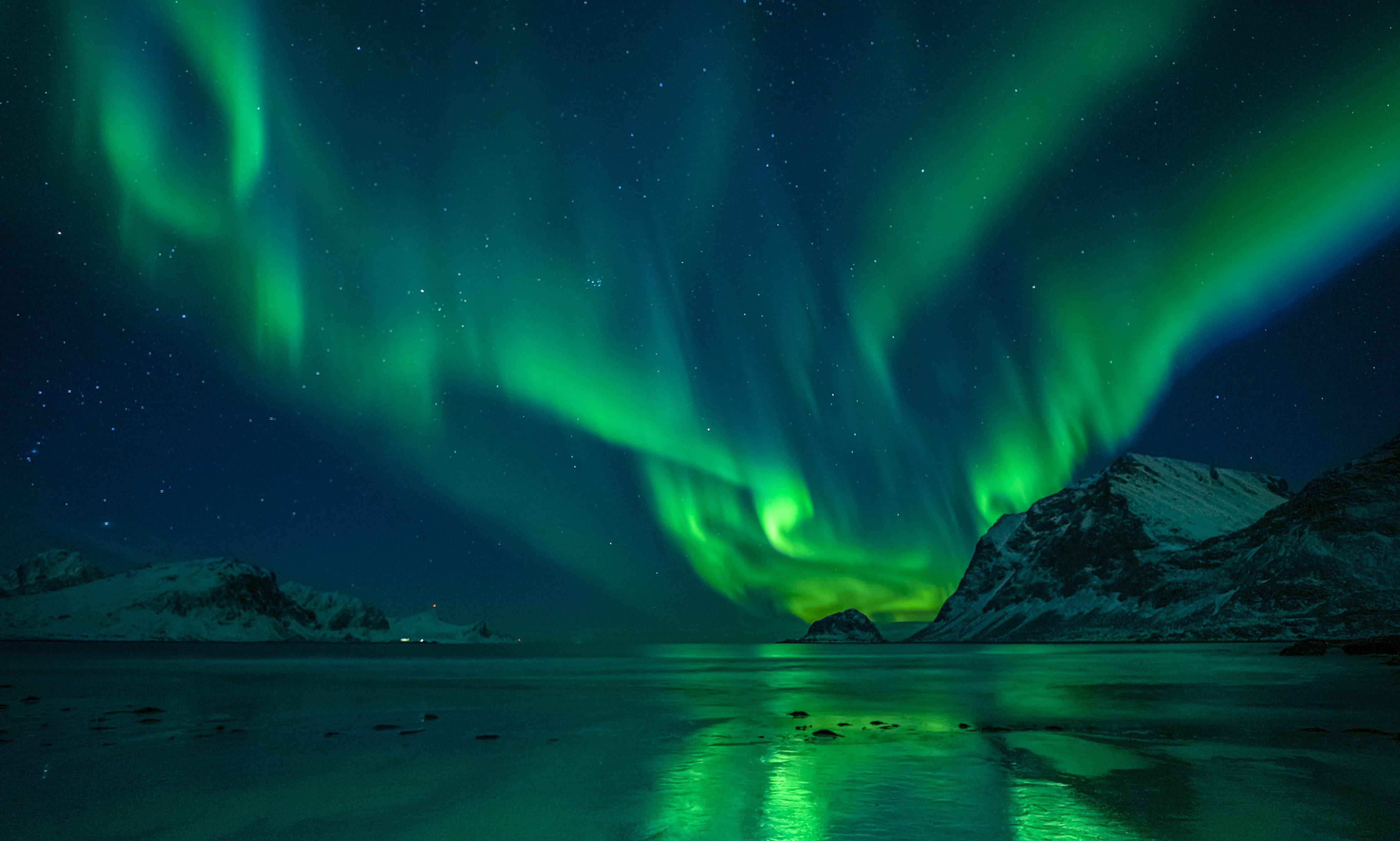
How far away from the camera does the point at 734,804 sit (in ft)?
49.2

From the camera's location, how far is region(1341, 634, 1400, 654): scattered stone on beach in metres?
95.6

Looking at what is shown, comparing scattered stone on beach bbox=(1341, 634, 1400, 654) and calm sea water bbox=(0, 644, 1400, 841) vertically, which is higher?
scattered stone on beach bbox=(1341, 634, 1400, 654)

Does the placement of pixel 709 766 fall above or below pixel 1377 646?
below

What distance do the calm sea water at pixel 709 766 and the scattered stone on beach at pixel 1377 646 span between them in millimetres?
62089

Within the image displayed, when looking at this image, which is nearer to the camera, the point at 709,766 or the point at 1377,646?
the point at 709,766

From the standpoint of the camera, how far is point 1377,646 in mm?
101062

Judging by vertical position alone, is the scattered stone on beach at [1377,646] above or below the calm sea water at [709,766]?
above

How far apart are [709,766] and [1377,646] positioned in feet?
377

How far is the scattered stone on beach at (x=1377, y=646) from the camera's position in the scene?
9556 cm

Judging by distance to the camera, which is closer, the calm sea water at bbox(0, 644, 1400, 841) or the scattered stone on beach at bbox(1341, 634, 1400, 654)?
the calm sea water at bbox(0, 644, 1400, 841)

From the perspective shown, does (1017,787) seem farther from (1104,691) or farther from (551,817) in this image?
(1104,691)

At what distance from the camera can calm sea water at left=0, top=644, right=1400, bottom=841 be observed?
13367mm

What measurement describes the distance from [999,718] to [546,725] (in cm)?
1683

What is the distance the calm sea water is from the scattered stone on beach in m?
62.1
